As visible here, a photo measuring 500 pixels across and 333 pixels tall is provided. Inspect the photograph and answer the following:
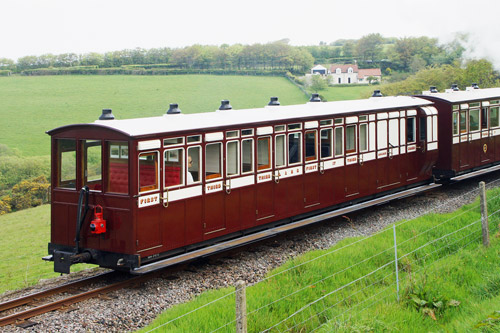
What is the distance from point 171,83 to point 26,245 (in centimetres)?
5757

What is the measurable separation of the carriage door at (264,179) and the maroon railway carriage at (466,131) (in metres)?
8.61

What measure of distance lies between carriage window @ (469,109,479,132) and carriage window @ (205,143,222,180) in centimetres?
1169

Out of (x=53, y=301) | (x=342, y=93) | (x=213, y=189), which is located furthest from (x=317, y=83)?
(x=53, y=301)

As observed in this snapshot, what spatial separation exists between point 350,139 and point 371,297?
7.70 meters

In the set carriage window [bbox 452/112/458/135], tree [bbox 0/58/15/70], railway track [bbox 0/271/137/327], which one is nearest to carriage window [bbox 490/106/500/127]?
carriage window [bbox 452/112/458/135]

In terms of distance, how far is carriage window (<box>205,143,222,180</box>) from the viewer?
11609 mm

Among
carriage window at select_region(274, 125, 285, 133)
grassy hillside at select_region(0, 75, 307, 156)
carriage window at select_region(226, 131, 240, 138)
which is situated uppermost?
grassy hillside at select_region(0, 75, 307, 156)

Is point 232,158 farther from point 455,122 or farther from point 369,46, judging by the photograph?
point 369,46

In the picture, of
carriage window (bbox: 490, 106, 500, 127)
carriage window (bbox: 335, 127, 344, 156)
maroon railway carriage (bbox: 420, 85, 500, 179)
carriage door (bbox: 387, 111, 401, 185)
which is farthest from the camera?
carriage window (bbox: 490, 106, 500, 127)

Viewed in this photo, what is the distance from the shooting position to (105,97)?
72.2 metres

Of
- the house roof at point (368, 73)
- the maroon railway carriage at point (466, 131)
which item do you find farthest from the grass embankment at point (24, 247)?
the house roof at point (368, 73)

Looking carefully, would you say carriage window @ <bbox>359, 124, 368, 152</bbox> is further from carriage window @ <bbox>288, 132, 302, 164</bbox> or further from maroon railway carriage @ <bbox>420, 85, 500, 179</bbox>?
maroon railway carriage @ <bbox>420, 85, 500, 179</bbox>

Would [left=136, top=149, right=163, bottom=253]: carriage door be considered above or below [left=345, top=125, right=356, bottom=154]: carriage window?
below

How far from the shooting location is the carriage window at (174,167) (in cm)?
1075
